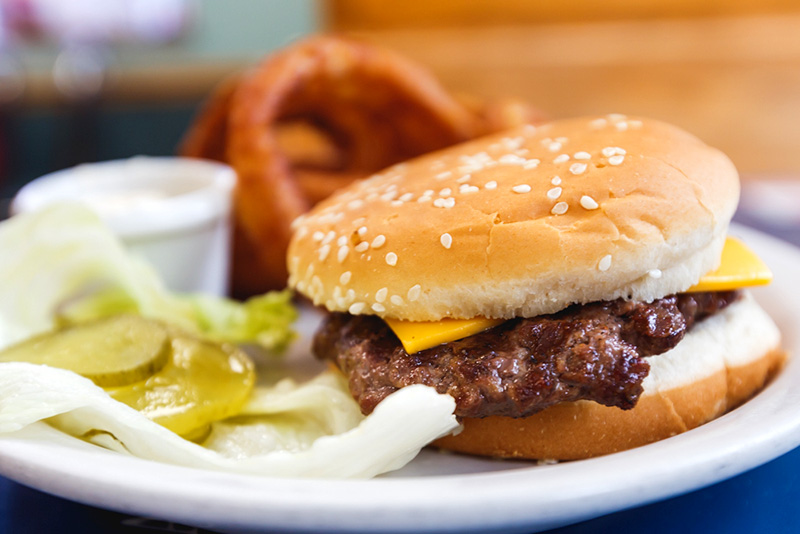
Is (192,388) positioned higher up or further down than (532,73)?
higher up

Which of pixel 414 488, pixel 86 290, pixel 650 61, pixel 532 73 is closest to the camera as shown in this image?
pixel 414 488

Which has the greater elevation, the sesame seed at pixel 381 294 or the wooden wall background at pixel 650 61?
the sesame seed at pixel 381 294

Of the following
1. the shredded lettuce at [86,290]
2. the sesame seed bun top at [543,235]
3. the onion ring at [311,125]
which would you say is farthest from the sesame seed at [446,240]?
the onion ring at [311,125]

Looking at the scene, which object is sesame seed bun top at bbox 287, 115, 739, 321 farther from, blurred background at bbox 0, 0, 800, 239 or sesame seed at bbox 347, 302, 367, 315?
blurred background at bbox 0, 0, 800, 239

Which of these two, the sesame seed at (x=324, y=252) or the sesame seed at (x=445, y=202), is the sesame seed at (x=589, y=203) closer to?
the sesame seed at (x=445, y=202)

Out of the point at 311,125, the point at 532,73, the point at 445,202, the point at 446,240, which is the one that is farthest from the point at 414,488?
the point at 532,73

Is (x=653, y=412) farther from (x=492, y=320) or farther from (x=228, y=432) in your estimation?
(x=228, y=432)
